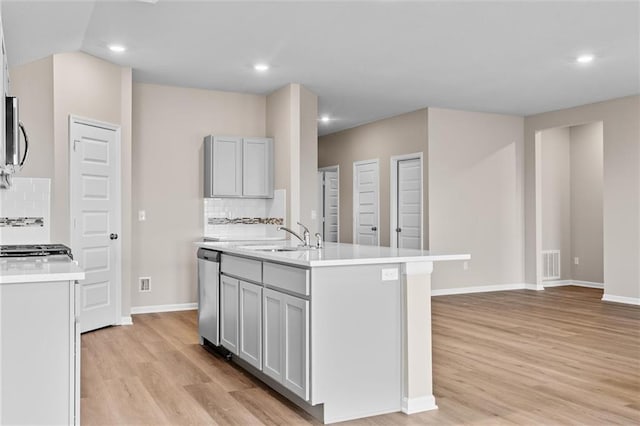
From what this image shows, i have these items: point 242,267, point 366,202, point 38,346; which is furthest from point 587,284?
point 38,346

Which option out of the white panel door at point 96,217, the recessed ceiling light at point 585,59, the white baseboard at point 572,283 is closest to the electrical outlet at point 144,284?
the white panel door at point 96,217

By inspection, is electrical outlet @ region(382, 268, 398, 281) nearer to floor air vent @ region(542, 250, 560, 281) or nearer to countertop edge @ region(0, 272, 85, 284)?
countertop edge @ region(0, 272, 85, 284)

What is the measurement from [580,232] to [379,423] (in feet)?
23.8

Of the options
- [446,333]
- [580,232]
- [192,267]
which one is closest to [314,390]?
[446,333]

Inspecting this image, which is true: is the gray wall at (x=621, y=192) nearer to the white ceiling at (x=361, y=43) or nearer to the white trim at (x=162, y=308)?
the white ceiling at (x=361, y=43)

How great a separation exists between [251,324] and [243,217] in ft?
10.8

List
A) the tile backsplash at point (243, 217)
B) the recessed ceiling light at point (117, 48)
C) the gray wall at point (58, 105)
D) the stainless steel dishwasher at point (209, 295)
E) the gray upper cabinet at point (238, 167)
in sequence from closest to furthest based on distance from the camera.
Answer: the stainless steel dishwasher at point (209, 295), the gray wall at point (58, 105), the recessed ceiling light at point (117, 48), the gray upper cabinet at point (238, 167), the tile backsplash at point (243, 217)

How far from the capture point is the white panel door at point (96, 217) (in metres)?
5.24

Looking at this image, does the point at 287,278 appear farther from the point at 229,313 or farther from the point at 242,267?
the point at 229,313

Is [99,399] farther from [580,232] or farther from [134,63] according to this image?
[580,232]

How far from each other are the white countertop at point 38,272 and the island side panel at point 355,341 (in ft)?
3.82

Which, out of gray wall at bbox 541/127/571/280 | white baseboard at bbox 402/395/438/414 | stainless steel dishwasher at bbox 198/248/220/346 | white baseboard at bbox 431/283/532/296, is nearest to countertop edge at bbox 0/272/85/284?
white baseboard at bbox 402/395/438/414

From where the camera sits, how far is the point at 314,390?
9.64 feet

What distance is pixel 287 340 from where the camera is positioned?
10.4 ft
